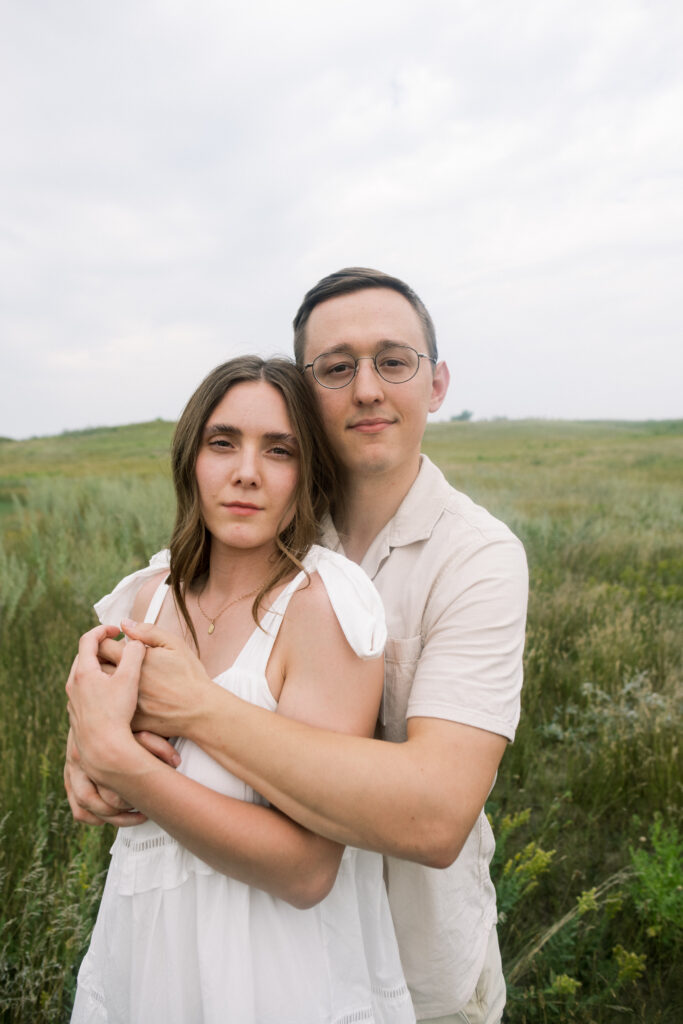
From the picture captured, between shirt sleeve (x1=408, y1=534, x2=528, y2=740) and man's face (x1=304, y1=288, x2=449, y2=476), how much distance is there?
1.63ft

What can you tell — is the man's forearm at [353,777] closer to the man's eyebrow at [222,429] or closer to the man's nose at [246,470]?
the man's nose at [246,470]

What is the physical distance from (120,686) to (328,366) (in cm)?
117

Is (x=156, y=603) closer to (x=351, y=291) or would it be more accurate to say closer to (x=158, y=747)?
(x=158, y=747)

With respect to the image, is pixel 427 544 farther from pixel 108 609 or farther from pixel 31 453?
pixel 31 453

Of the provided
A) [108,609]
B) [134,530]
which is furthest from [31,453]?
[108,609]

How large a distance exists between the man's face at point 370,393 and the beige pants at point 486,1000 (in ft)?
4.83

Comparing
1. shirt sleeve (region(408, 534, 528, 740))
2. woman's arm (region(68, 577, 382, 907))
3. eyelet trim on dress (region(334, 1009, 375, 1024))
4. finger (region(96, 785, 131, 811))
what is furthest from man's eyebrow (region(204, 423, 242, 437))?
eyelet trim on dress (region(334, 1009, 375, 1024))

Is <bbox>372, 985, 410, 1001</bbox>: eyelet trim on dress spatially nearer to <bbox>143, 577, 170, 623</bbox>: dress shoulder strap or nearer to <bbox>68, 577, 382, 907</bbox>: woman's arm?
<bbox>68, 577, 382, 907</bbox>: woman's arm

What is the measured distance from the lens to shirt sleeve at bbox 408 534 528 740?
1.44 metres

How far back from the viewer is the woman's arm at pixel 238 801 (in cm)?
132

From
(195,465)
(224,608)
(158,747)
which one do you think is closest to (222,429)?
(195,465)

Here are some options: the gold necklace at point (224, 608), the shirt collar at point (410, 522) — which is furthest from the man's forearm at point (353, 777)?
the shirt collar at point (410, 522)

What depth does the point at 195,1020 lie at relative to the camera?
58.0 inches

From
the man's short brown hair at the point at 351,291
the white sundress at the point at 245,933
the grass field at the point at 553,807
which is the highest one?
the man's short brown hair at the point at 351,291
